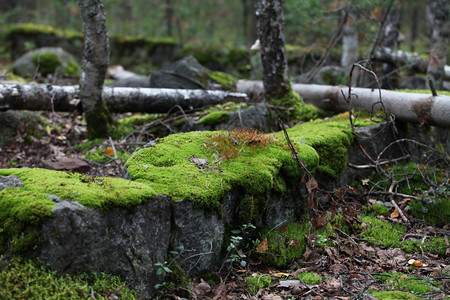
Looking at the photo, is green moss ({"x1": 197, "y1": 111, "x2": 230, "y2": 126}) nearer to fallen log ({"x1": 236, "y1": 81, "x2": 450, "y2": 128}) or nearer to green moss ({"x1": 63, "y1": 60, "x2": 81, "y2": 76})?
fallen log ({"x1": 236, "y1": 81, "x2": 450, "y2": 128})

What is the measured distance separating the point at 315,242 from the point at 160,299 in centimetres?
168

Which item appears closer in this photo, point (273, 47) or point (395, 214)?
point (395, 214)

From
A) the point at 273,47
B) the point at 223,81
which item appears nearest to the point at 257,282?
the point at 273,47

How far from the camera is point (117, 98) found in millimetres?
7441

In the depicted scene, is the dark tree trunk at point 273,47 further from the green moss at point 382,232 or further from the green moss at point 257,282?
the green moss at point 257,282

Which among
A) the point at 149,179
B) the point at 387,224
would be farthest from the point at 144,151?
the point at 387,224

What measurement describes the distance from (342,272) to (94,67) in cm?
485

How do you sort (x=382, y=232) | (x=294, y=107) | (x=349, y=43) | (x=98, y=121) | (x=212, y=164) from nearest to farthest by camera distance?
(x=212, y=164) < (x=382, y=232) < (x=98, y=121) < (x=294, y=107) < (x=349, y=43)

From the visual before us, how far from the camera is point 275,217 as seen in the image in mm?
4109

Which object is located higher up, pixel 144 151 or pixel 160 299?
pixel 144 151

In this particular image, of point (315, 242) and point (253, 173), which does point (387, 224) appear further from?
point (253, 173)

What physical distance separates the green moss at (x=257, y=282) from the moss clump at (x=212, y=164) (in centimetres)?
71

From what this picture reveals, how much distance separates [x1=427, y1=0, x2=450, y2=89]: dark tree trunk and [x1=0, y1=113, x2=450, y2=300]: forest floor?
5212mm

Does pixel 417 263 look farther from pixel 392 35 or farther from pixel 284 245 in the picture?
pixel 392 35
